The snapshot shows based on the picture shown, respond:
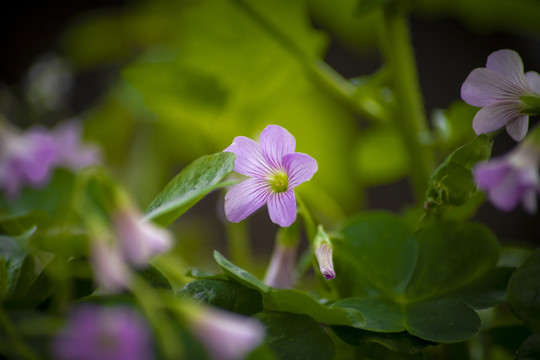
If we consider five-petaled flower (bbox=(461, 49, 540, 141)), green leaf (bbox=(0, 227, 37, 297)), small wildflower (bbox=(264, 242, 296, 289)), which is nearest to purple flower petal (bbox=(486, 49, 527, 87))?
five-petaled flower (bbox=(461, 49, 540, 141))

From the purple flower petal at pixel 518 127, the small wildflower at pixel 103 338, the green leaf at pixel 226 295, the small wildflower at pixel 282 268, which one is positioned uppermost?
the purple flower petal at pixel 518 127

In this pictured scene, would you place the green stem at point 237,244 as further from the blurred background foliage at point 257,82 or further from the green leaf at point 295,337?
the green leaf at point 295,337

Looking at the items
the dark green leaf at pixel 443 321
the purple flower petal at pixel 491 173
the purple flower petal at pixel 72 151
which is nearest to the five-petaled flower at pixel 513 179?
the purple flower petal at pixel 491 173

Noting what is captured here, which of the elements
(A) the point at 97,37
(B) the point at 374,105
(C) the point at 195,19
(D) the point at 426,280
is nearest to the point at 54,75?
(A) the point at 97,37

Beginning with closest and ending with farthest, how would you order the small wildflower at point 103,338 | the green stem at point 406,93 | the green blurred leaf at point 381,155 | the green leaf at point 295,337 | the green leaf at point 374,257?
the small wildflower at point 103,338, the green leaf at point 295,337, the green leaf at point 374,257, the green stem at point 406,93, the green blurred leaf at point 381,155

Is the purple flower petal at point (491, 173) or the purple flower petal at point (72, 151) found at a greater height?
the purple flower petal at point (491, 173)

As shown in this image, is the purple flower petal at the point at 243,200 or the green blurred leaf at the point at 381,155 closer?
the purple flower petal at the point at 243,200

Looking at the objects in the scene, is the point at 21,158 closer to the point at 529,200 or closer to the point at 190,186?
the point at 190,186
